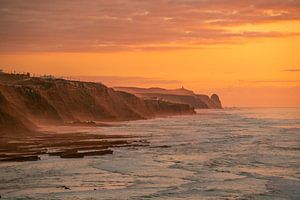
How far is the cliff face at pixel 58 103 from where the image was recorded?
75812 mm

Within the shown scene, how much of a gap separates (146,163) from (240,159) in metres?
8.14

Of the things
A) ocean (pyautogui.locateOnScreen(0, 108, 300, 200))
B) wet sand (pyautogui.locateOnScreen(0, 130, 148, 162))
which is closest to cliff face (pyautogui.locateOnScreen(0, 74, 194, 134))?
wet sand (pyautogui.locateOnScreen(0, 130, 148, 162))

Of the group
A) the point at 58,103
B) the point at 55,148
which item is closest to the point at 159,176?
the point at 55,148

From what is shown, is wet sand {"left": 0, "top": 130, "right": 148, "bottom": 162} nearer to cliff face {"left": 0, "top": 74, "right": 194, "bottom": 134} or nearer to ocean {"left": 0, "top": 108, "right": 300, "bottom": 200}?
ocean {"left": 0, "top": 108, "right": 300, "bottom": 200}

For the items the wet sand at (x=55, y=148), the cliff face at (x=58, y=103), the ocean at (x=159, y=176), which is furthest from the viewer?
the cliff face at (x=58, y=103)

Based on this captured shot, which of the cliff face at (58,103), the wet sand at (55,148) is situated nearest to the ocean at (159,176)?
the wet sand at (55,148)

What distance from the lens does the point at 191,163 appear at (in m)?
39.3

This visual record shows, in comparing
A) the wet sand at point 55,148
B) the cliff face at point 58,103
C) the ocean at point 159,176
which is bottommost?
the ocean at point 159,176

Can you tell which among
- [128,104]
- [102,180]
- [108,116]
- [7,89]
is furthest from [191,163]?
[128,104]

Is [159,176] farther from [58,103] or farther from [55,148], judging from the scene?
[58,103]

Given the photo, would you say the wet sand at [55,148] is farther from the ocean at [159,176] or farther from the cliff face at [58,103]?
the cliff face at [58,103]

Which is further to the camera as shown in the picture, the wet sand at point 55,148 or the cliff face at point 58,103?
the cliff face at point 58,103

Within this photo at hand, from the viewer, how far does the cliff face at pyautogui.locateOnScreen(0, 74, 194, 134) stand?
75.8m

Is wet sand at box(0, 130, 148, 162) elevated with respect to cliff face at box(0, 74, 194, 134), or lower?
lower
